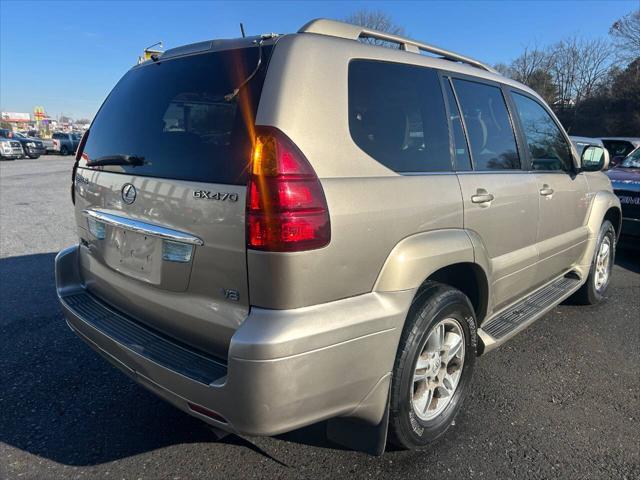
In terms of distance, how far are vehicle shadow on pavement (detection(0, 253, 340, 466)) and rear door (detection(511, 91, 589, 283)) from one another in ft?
7.39

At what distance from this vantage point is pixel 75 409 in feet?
9.21

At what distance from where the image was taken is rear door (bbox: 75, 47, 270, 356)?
6.20 ft

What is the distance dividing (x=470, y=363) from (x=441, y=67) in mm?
1721

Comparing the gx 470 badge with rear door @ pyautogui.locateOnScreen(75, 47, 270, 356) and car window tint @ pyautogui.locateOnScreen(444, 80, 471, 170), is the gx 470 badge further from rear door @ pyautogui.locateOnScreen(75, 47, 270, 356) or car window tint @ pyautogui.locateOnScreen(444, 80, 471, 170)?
car window tint @ pyautogui.locateOnScreen(444, 80, 471, 170)

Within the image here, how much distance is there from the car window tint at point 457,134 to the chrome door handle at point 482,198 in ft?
0.57

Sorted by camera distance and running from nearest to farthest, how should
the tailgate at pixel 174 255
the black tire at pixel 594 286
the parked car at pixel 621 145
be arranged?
1. the tailgate at pixel 174 255
2. the black tire at pixel 594 286
3. the parked car at pixel 621 145

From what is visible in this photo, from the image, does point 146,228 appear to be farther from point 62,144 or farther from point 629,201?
point 62,144

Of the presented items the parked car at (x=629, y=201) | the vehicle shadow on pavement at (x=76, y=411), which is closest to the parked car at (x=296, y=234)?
the vehicle shadow on pavement at (x=76, y=411)

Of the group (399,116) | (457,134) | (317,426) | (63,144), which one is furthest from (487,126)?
(63,144)

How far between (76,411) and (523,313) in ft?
9.85

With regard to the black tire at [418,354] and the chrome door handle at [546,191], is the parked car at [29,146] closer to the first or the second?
the chrome door handle at [546,191]

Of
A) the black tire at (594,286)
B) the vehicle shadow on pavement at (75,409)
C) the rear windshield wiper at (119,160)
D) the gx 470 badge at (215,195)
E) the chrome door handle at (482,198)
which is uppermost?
the rear windshield wiper at (119,160)

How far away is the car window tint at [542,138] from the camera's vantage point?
11.6 feet

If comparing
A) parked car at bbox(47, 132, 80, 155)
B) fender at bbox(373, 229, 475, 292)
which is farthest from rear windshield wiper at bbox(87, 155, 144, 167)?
parked car at bbox(47, 132, 80, 155)
